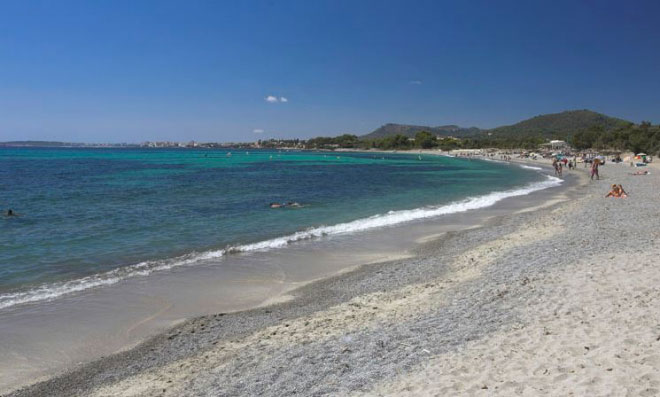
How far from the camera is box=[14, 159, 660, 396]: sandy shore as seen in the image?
18.9 feet

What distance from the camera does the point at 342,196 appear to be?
34.9 meters

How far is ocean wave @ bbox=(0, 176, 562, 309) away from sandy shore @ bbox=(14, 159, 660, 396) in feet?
15.4

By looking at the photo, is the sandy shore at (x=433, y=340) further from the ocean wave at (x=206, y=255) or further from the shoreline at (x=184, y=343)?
the ocean wave at (x=206, y=255)

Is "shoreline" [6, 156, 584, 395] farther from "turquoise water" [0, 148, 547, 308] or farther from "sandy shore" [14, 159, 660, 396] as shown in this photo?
"turquoise water" [0, 148, 547, 308]

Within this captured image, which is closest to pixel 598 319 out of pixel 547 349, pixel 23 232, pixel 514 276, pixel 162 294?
pixel 547 349

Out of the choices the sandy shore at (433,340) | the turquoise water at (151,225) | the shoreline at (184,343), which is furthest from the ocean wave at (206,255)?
the sandy shore at (433,340)

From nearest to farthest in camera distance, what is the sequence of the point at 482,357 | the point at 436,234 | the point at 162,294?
the point at 482,357 < the point at 162,294 < the point at 436,234

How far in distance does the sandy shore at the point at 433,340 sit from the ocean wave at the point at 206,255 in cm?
469

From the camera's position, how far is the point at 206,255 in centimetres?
1537

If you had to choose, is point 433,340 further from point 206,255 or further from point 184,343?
point 206,255

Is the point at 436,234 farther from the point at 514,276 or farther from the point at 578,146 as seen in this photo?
the point at 578,146

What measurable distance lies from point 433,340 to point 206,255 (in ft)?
33.2

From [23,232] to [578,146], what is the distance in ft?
485

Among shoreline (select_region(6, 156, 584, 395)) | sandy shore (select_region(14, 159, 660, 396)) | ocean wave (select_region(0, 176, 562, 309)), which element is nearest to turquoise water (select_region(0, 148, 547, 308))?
ocean wave (select_region(0, 176, 562, 309))
